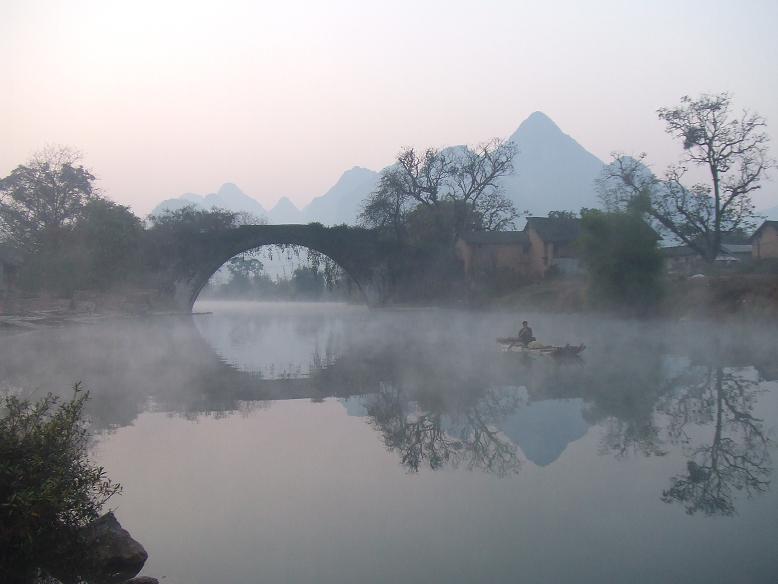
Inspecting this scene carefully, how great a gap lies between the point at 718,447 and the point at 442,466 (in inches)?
140

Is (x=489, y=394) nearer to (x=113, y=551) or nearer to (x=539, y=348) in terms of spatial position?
(x=539, y=348)

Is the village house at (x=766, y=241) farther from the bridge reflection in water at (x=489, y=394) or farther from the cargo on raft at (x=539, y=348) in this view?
the cargo on raft at (x=539, y=348)

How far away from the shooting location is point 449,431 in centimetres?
1019

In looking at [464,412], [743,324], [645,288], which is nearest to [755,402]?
[464,412]

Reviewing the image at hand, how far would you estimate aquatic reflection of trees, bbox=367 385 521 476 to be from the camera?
8.68m

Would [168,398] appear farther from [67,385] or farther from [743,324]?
[743,324]

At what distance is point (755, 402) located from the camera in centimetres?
1205

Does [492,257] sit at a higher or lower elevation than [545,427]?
higher

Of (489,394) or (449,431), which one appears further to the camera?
(489,394)

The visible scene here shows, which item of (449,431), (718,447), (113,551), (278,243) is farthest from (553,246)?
(113,551)

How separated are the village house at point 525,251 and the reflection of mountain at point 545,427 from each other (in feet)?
121

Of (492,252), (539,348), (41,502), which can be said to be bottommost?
(539,348)

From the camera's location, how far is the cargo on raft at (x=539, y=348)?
17953 mm

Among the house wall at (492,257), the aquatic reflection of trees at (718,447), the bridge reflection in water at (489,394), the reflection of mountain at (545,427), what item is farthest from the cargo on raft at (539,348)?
the house wall at (492,257)
